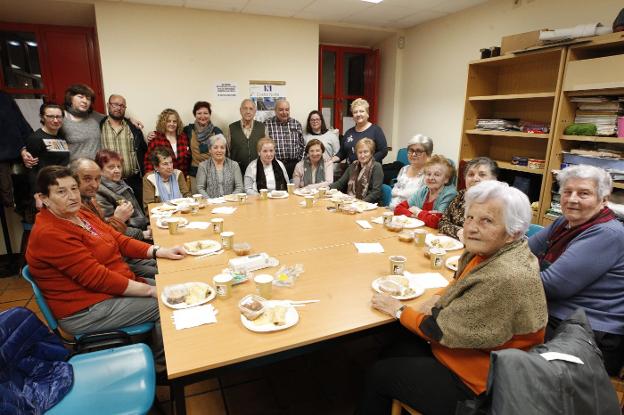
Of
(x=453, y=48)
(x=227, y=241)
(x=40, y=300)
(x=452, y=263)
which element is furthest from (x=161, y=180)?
(x=453, y=48)

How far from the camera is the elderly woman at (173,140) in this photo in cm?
396

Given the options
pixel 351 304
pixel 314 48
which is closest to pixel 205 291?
pixel 351 304

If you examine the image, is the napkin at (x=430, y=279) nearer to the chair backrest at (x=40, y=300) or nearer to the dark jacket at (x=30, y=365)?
the dark jacket at (x=30, y=365)

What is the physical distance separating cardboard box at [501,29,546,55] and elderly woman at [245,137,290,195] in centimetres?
253

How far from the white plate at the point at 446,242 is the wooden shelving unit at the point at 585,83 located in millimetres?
1693

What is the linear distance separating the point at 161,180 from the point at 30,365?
2312 mm

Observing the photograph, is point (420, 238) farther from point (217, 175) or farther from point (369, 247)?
point (217, 175)

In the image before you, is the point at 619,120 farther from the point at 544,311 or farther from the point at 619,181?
the point at 544,311

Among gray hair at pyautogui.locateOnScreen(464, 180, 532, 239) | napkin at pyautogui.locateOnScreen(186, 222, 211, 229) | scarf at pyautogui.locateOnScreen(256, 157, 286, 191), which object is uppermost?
gray hair at pyautogui.locateOnScreen(464, 180, 532, 239)

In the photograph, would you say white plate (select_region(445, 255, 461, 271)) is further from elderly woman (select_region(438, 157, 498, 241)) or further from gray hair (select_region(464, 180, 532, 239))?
gray hair (select_region(464, 180, 532, 239))

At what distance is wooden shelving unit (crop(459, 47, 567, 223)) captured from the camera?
3.67 m

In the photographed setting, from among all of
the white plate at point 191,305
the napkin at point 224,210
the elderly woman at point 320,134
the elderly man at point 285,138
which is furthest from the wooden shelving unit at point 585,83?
the white plate at point 191,305

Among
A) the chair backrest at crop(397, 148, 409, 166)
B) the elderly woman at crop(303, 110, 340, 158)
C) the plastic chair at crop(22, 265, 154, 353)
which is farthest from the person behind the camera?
the chair backrest at crop(397, 148, 409, 166)

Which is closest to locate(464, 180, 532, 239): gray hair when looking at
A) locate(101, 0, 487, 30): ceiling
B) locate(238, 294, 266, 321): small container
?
locate(238, 294, 266, 321): small container
